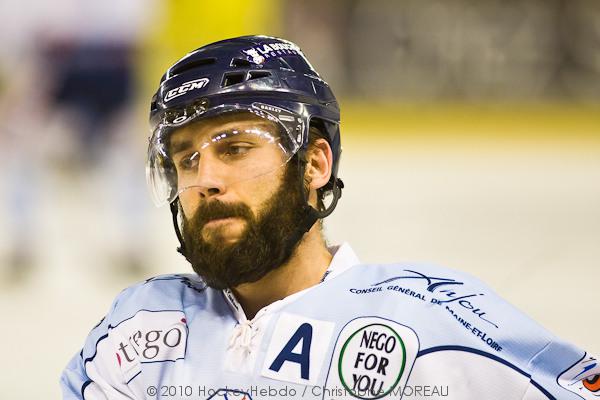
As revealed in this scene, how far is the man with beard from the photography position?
65.6 inches

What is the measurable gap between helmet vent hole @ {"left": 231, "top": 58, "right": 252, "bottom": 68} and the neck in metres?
0.35

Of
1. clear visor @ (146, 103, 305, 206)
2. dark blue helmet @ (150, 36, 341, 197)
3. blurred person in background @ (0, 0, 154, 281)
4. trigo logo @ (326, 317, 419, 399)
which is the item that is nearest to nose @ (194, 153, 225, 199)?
clear visor @ (146, 103, 305, 206)

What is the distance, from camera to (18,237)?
18.8ft

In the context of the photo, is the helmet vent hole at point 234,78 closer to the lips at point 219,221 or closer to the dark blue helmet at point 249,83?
the dark blue helmet at point 249,83

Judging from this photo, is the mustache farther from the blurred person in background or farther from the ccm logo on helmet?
the blurred person in background

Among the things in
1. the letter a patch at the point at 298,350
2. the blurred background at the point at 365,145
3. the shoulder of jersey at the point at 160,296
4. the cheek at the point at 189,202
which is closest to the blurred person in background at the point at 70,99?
the blurred background at the point at 365,145

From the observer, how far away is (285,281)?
76.2 inches

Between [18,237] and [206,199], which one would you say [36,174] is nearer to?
[18,237]

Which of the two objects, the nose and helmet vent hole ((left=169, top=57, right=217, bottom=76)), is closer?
the nose

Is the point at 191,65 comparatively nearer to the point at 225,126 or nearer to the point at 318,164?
the point at 225,126

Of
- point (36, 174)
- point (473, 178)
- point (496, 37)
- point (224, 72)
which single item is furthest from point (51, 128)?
point (224, 72)

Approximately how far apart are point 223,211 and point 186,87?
264 mm

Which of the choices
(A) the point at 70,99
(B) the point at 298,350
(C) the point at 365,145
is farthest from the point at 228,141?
(C) the point at 365,145

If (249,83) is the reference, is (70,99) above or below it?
below
